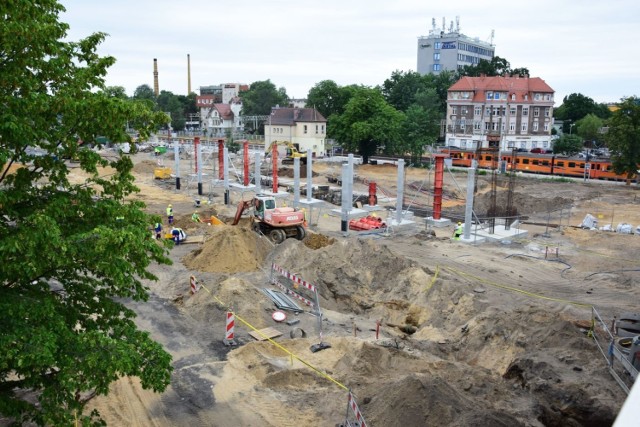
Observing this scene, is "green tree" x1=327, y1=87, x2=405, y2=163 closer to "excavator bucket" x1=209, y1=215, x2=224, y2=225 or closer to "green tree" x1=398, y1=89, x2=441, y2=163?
"green tree" x1=398, y1=89, x2=441, y2=163

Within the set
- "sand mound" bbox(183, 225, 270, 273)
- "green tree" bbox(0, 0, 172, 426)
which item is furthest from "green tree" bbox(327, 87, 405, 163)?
"green tree" bbox(0, 0, 172, 426)

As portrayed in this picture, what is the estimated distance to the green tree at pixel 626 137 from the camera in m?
48.8

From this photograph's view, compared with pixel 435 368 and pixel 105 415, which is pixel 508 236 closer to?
pixel 435 368

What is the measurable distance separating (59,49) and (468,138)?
7774 centimetres

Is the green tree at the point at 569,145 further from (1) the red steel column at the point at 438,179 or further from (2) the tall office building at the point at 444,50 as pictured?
(2) the tall office building at the point at 444,50

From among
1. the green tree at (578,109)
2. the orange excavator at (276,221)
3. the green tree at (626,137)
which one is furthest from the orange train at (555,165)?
the green tree at (578,109)

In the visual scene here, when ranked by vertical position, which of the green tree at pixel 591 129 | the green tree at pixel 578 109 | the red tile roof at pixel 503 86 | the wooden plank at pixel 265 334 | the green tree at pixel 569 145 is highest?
the red tile roof at pixel 503 86

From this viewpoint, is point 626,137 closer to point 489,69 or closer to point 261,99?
point 489,69

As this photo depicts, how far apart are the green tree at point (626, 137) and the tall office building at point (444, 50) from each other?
89423 millimetres

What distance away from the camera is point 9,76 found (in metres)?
7.64

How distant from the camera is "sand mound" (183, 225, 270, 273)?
76.8 feet

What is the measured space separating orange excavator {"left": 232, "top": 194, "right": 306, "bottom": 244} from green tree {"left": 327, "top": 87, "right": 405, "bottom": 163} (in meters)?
39.0

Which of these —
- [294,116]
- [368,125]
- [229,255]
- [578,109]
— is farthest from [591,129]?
[229,255]

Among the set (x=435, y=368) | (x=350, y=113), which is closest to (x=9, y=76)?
(x=435, y=368)
